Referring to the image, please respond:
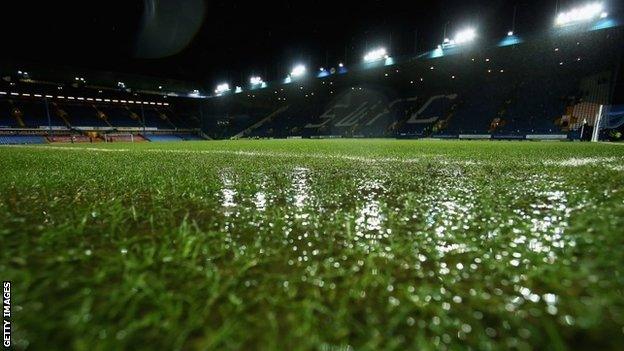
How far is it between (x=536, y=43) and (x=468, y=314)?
26.7m

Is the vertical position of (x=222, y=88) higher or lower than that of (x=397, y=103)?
higher

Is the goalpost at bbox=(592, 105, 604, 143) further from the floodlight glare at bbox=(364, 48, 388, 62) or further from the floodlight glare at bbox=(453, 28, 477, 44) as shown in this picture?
the floodlight glare at bbox=(364, 48, 388, 62)

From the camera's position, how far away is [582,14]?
1775 centimetres

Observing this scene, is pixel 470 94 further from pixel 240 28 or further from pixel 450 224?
pixel 450 224

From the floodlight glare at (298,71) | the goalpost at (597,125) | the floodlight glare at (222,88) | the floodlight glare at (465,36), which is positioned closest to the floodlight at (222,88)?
the floodlight glare at (222,88)

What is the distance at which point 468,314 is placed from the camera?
2.76 ft

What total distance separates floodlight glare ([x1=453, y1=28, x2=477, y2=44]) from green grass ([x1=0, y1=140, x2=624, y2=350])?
23893 millimetres

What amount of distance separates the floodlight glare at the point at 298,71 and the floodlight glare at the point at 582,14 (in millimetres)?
22655

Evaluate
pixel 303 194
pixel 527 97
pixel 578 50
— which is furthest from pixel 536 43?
pixel 303 194

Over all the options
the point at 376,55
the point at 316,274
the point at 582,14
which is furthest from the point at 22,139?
the point at 582,14

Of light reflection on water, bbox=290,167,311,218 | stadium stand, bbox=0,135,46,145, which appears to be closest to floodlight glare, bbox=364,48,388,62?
light reflection on water, bbox=290,167,311,218

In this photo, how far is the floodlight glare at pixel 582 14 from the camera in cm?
1732

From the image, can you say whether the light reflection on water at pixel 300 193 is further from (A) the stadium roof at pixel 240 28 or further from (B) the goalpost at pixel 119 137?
(B) the goalpost at pixel 119 137

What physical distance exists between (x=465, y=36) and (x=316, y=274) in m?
25.9
